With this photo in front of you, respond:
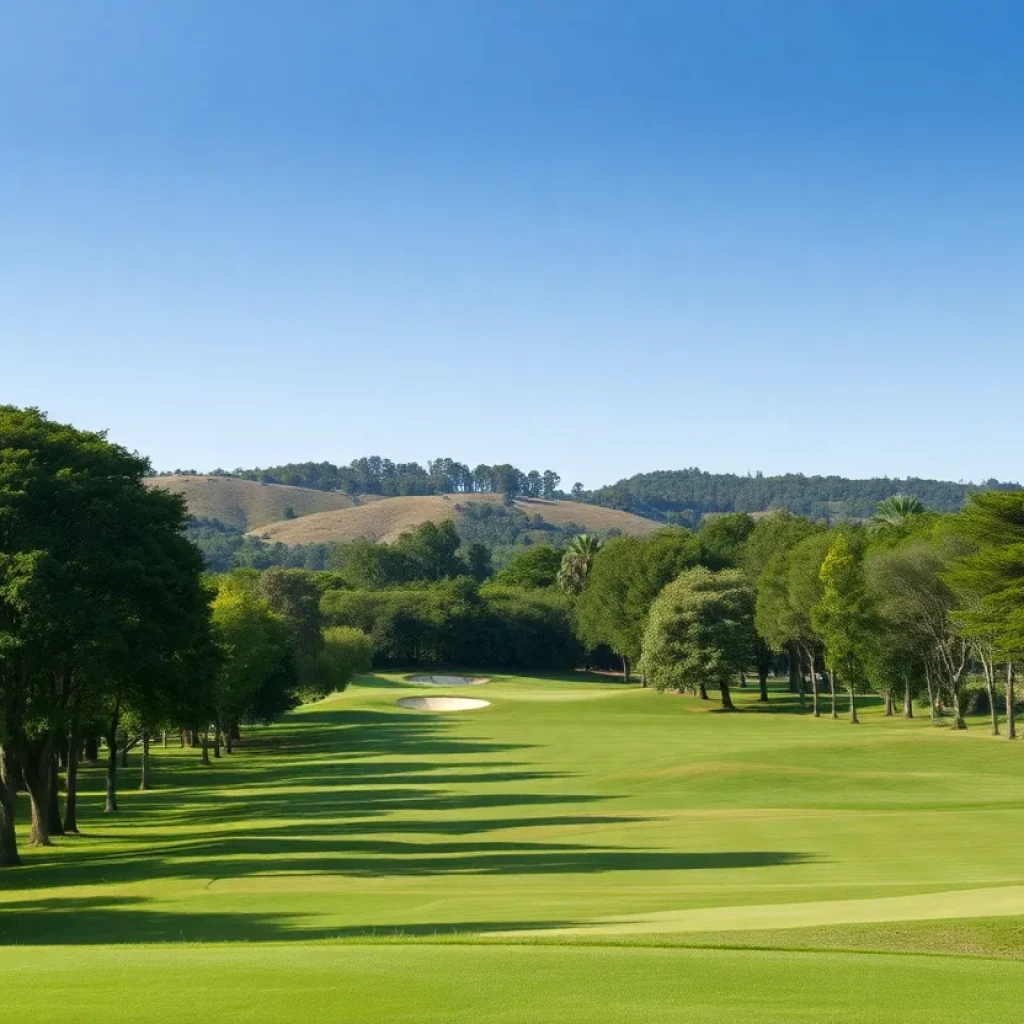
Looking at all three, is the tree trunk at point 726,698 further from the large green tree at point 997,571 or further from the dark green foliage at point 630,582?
the large green tree at point 997,571

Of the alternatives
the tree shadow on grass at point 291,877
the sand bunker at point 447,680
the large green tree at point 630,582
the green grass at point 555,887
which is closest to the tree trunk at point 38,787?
the green grass at point 555,887

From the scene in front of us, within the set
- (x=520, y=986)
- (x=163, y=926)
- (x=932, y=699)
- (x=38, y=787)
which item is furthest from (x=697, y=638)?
(x=520, y=986)

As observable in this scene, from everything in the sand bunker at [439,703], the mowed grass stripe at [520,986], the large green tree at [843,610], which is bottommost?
the sand bunker at [439,703]

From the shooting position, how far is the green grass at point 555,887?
1384cm

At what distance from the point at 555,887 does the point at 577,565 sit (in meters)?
139

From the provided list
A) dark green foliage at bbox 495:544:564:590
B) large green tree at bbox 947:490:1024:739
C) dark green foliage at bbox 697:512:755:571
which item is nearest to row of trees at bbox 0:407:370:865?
large green tree at bbox 947:490:1024:739

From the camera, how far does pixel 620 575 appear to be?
12725 centimetres

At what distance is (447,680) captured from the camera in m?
142

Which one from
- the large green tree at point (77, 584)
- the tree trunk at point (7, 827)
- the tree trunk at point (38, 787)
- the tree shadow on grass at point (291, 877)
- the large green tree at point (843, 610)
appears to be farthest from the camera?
the large green tree at point (843, 610)

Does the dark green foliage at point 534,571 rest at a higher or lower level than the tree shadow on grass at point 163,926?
higher

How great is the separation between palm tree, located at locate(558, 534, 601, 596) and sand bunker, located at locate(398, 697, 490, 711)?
1977 inches

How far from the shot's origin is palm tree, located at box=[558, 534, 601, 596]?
167 m

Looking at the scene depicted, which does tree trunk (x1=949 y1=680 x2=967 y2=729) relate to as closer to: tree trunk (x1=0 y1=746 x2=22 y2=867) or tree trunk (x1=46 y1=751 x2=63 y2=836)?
tree trunk (x1=46 y1=751 x2=63 y2=836)

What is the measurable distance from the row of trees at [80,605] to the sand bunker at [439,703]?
67763 mm
